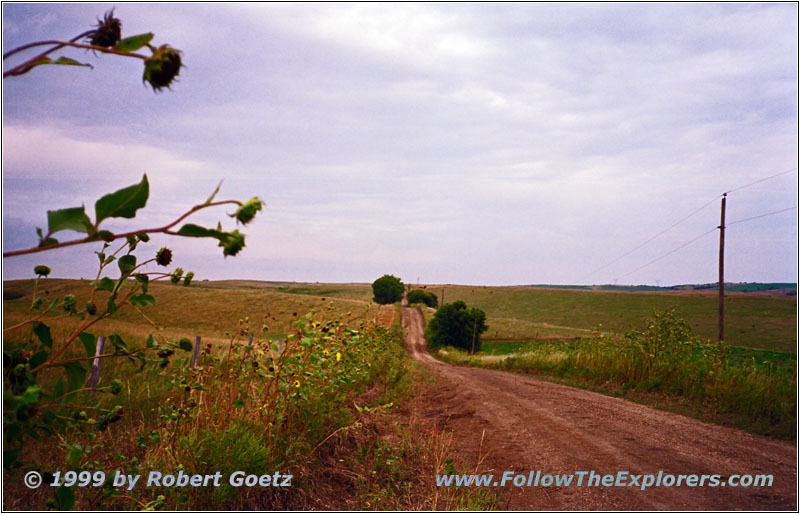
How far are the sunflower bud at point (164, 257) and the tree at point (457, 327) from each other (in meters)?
46.3

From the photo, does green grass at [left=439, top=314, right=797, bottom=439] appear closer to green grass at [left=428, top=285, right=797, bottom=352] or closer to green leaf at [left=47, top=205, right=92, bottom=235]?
green leaf at [left=47, top=205, right=92, bottom=235]

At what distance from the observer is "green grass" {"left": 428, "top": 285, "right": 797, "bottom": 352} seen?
4851 centimetres

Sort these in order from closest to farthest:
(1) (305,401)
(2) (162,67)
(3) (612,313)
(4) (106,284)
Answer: (2) (162,67) < (4) (106,284) < (1) (305,401) < (3) (612,313)

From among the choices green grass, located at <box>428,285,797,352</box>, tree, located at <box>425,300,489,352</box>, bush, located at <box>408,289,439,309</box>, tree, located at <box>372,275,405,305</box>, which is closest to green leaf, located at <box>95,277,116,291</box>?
green grass, located at <box>428,285,797,352</box>

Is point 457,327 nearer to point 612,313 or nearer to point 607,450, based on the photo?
point 612,313

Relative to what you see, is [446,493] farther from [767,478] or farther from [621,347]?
[621,347]

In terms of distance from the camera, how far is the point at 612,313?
6994cm

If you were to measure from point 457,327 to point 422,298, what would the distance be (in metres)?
32.6

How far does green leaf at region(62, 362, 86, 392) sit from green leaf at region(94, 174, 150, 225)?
60cm

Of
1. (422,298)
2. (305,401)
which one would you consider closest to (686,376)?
(305,401)

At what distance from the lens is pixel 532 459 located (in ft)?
18.2

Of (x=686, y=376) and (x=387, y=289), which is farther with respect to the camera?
(x=387, y=289)

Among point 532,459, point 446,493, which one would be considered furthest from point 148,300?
point 532,459

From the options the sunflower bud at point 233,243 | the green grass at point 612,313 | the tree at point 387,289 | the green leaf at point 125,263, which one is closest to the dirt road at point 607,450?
the green leaf at point 125,263
